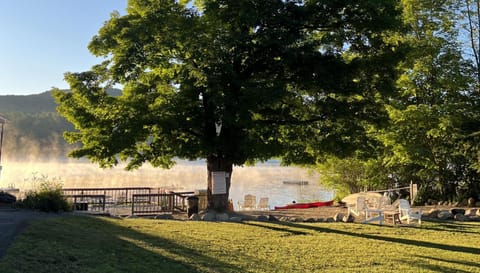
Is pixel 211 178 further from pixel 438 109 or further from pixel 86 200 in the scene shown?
pixel 438 109

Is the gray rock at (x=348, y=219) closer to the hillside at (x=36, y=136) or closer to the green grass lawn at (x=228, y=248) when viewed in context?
the green grass lawn at (x=228, y=248)

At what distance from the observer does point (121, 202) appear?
21219mm

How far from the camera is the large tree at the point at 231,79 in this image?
13.0 metres

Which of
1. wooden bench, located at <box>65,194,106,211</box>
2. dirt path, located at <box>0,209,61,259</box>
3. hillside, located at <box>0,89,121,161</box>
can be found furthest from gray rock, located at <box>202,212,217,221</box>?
hillside, located at <box>0,89,121,161</box>

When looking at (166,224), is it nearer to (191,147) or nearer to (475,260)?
(191,147)

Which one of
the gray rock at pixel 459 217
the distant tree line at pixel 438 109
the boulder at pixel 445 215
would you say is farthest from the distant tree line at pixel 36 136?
the gray rock at pixel 459 217

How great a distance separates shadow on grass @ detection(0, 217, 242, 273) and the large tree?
462 centimetres

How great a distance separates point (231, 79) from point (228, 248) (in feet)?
19.4

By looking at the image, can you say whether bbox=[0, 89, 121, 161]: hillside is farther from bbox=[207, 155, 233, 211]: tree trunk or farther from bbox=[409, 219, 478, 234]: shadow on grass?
bbox=[409, 219, 478, 234]: shadow on grass

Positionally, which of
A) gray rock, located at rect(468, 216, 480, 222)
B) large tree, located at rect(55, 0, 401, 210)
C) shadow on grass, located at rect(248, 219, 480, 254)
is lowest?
shadow on grass, located at rect(248, 219, 480, 254)

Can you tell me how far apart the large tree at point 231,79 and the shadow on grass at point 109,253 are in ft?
15.1

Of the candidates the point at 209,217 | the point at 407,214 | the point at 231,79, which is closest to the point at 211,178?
the point at 209,217

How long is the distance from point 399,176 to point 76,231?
20.6m

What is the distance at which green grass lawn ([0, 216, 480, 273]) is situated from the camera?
22.0ft
